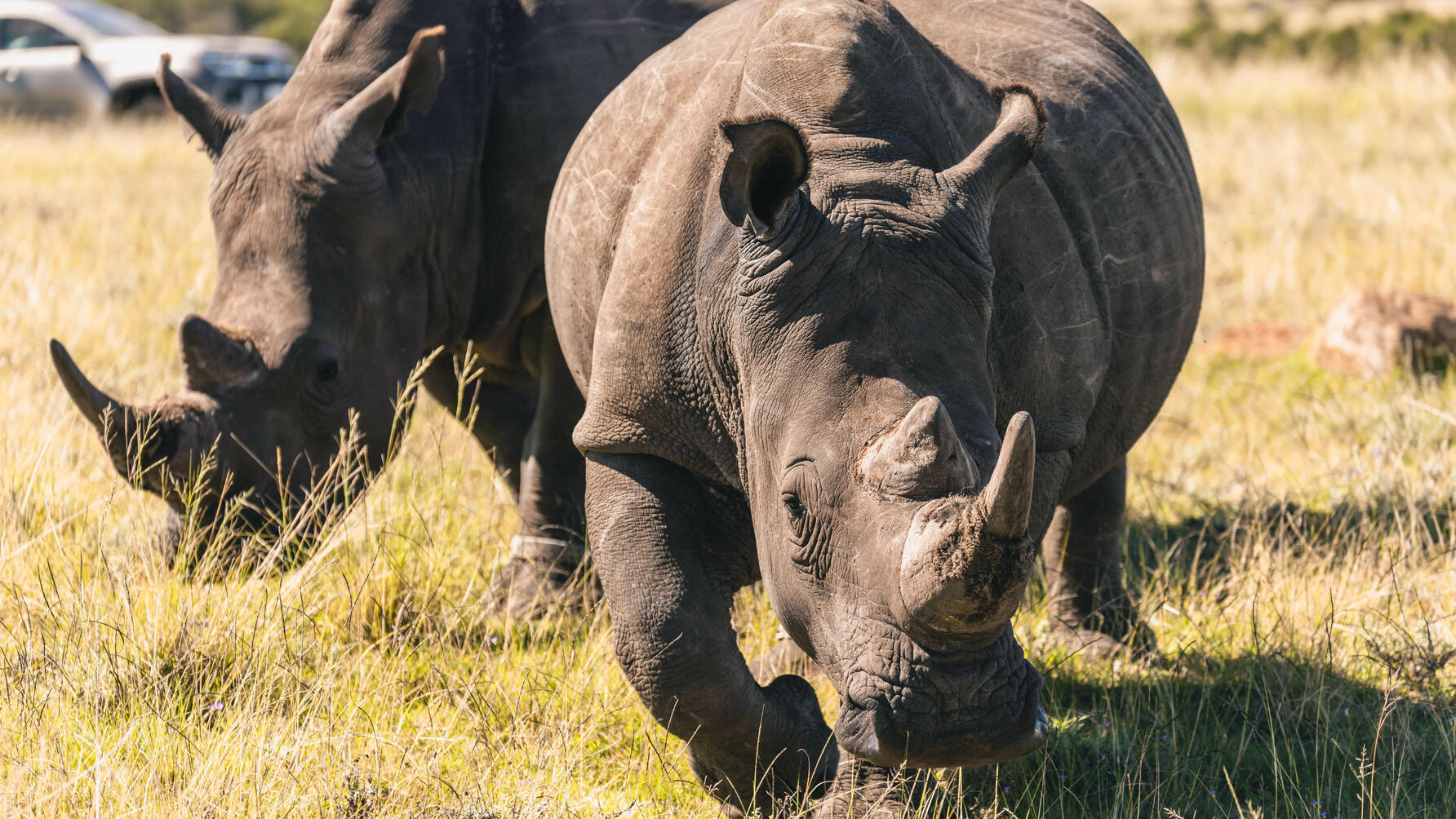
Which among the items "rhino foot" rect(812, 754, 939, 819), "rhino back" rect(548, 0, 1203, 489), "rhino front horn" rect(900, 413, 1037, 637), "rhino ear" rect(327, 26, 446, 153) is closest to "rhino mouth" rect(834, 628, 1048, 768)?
"rhino front horn" rect(900, 413, 1037, 637)

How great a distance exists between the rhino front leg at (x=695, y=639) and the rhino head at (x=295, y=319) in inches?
50.3

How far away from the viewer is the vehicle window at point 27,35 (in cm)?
1975

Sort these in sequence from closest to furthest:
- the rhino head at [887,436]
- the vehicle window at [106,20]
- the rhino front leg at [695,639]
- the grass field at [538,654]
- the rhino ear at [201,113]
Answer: the rhino head at [887,436] < the rhino front leg at [695,639] < the grass field at [538,654] < the rhino ear at [201,113] < the vehicle window at [106,20]

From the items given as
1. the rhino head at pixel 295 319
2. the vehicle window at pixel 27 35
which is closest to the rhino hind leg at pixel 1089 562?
the rhino head at pixel 295 319

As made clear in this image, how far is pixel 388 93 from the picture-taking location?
4.95 metres

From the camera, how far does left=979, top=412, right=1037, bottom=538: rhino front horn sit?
2.42 meters

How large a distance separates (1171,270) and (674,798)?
2.08m

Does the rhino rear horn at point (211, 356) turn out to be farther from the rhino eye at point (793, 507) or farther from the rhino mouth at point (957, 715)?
the rhino mouth at point (957, 715)

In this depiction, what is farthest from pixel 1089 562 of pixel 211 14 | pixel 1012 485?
pixel 211 14

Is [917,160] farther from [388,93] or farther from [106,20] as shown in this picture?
[106,20]

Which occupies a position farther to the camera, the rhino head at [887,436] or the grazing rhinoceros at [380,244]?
the grazing rhinoceros at [380,244]

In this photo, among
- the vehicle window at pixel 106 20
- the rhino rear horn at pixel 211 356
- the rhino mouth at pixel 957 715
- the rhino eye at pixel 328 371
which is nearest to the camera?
the rhino mouth at pixel 957 715

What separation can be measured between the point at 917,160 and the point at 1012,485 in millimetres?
1006

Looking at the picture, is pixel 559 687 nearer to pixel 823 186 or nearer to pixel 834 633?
pixel 834 633
